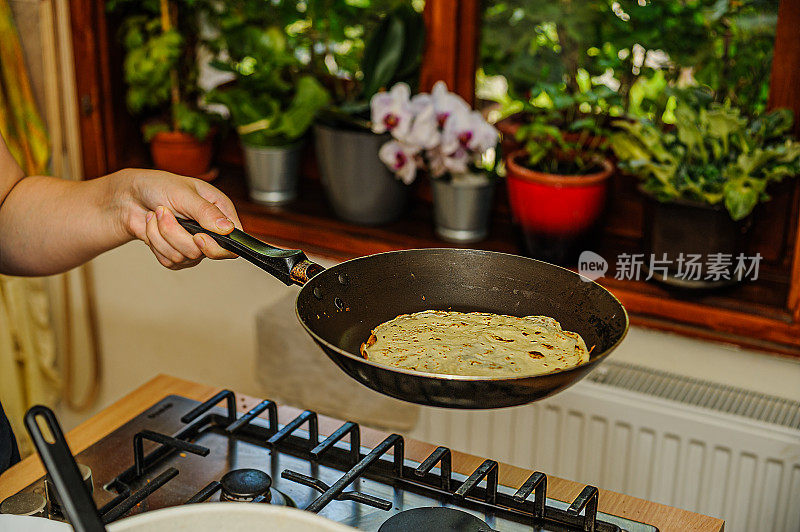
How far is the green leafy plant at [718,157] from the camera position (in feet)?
5.11

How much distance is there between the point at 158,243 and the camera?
1162 millimetres

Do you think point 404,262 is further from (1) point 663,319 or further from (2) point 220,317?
(2) point 220,317

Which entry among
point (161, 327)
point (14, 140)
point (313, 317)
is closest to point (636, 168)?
point (313, 317)

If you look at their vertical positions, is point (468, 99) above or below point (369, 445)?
above

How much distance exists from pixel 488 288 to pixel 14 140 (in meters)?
1.57

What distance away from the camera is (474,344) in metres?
1.07

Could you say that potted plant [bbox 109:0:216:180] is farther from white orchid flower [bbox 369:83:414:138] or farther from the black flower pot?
the black flower pot

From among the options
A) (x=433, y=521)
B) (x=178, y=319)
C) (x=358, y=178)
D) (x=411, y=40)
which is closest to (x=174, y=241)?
(x=433, y=521)

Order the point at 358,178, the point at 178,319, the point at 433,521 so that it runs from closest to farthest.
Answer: the point at 433,521 → the point at 358,178 → the point at 178,319

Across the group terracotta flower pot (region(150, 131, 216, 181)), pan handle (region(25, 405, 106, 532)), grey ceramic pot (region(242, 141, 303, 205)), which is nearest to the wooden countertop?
pan handle (region(25, 405, 106, 532))

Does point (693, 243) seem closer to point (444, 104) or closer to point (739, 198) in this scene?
point (739, 198)

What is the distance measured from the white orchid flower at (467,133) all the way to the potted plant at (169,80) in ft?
2.38

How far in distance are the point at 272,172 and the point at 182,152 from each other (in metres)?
0.27

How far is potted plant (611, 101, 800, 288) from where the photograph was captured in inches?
61.5
